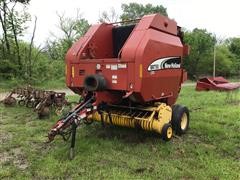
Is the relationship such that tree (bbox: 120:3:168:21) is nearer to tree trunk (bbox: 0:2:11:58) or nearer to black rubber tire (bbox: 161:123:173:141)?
tree trunk (bbox: 0:2:11:58)

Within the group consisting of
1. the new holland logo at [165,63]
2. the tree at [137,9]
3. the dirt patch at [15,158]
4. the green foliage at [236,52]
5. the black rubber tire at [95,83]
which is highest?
the tree at [137,9]

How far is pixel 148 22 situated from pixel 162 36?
38 centimetres

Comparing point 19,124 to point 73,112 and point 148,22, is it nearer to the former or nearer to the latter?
point 73,112

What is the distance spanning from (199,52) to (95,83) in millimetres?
30591

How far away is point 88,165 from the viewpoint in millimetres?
4426

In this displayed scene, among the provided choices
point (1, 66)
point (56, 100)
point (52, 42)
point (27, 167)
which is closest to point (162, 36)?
point (27, 167)

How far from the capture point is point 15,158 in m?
4.80

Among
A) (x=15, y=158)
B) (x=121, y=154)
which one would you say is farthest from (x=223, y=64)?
(x=15, y=158)

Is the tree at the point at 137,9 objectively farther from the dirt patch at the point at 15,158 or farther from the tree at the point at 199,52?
the dirt patch at the point at 15,158

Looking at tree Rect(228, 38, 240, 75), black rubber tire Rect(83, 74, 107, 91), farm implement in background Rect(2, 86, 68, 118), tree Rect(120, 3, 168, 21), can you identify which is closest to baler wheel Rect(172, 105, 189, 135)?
black rubber tire Rect(83, 74, 107, 91)

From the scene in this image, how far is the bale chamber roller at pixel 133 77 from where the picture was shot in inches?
204

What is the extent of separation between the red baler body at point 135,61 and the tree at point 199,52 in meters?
27.6

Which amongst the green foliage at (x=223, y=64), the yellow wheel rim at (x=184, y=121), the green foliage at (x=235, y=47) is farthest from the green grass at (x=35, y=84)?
the green foliage at (x=235, y=47)

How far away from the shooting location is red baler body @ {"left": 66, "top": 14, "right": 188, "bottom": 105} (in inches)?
204
